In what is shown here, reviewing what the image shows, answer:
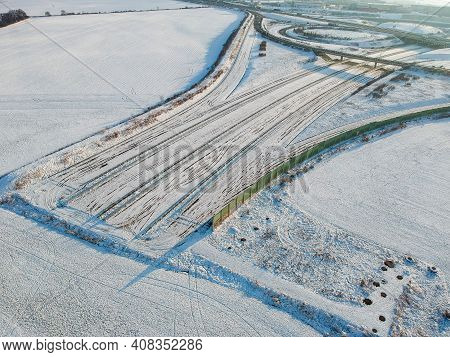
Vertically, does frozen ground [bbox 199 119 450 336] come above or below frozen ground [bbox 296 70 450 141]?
below

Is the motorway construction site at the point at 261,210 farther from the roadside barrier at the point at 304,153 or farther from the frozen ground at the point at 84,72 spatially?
the frozen ground at the point at 84,72

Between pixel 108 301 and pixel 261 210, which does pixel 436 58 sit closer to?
pixel 261 210

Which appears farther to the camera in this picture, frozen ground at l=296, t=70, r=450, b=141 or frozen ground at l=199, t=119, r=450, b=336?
frozen ground at l=296, t=70, r=450, b=141

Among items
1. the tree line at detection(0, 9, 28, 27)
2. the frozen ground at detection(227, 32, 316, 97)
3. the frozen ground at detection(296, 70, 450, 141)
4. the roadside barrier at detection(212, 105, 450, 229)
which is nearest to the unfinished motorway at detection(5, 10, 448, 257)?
the roadside barrier at detection(212, 105, 450, 229)

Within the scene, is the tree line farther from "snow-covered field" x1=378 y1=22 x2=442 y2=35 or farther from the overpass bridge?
"snow-covered field" x1=378 y1=22 x2=442 y2=35

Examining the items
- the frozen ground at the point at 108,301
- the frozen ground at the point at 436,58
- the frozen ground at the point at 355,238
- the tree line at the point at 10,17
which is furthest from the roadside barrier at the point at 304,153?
the tree line at the point at 10,17
